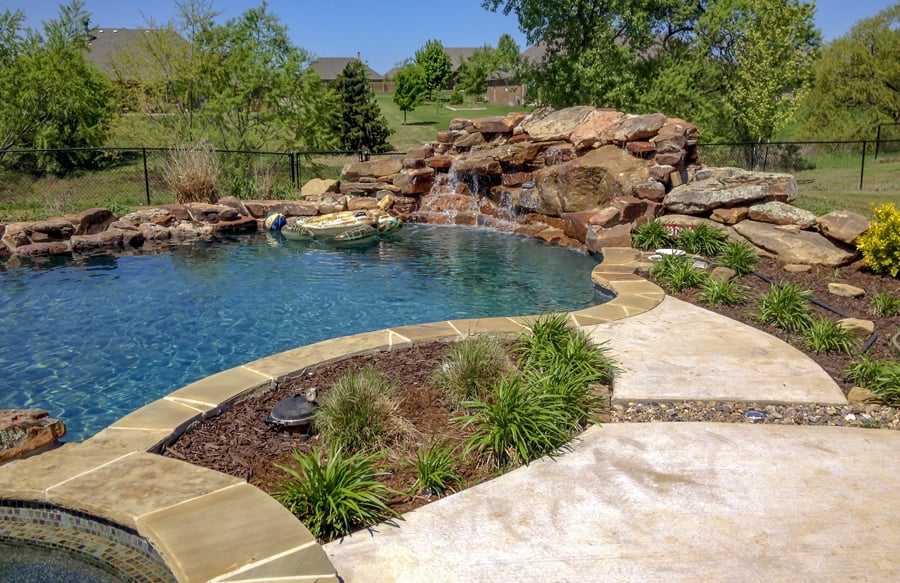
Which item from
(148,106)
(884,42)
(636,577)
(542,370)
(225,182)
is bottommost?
(636,577)

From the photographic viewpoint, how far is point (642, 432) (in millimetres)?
4113

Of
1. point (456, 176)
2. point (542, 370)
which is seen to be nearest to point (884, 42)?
point (456, 176)

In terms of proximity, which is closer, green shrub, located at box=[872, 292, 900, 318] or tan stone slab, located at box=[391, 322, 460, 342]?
tan stone slab, located at box=[391, 322, 460, 342]

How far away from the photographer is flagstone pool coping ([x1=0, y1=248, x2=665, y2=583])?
2.64 meters

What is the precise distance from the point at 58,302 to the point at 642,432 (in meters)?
7.07

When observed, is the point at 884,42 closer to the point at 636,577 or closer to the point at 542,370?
the point at 542,370

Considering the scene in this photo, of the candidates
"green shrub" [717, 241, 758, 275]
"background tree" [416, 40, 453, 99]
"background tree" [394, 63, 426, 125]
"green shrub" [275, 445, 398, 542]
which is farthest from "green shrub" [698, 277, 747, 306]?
"background tree" [416, 40, 453, 99]

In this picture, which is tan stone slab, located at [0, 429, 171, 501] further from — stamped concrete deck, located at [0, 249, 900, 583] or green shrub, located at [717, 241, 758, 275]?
green shrub, located at [717, 241, 758, 275]

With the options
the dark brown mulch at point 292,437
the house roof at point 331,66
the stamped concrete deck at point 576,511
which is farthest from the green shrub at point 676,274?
the house roof at point 331,66

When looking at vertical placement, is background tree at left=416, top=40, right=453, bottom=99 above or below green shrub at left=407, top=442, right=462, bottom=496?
above

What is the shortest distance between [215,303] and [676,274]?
17.8 feet

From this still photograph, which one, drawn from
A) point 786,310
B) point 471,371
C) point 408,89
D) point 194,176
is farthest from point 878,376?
point 408,89

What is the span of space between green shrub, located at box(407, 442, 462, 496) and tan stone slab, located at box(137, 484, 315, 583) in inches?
31.6

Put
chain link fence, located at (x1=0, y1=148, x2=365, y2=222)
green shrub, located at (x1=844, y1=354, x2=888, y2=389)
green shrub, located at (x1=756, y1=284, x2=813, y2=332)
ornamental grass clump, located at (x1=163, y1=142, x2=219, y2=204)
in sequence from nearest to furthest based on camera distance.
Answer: green shrub, located at (x1=844, y1=354, x2=888, y2=389) → green shrub, located at (x1=756, y1=284, x2=813, y2=332) → ornamental grass clump, located at (x1=163, y1=142, x2=219, y2=204) → chain link fence, located at (x1=0, y1=148, x2=365, y2=222)
